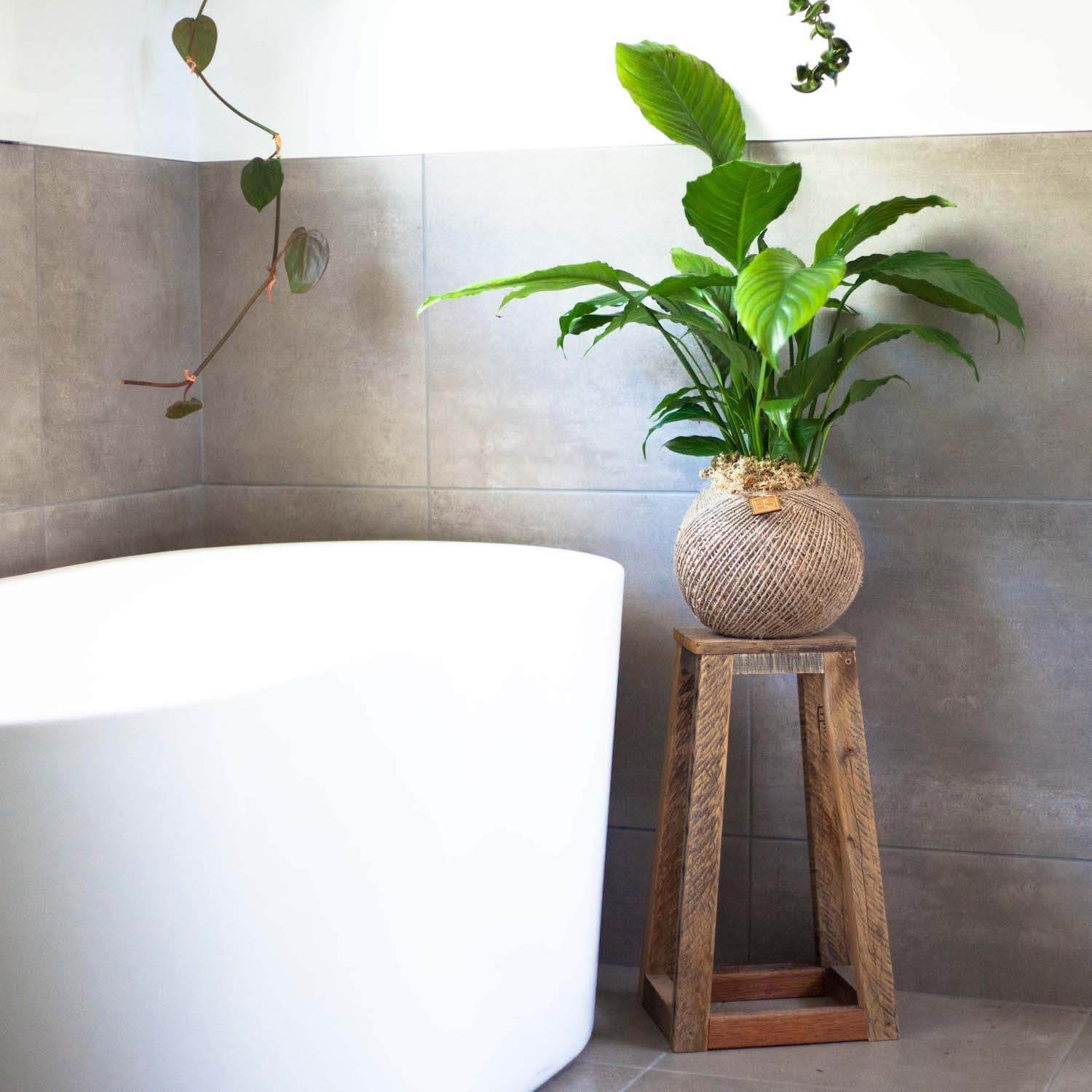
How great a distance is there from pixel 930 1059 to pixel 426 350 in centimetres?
131

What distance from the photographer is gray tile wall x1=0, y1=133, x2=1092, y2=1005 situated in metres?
1.89

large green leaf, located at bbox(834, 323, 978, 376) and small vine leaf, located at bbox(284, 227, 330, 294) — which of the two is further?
small vine leaf, located at bbox(284, 227, 330, 294)

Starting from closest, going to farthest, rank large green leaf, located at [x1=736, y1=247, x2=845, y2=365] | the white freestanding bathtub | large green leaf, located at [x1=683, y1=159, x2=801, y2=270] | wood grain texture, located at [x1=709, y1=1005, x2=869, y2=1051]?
the white freestanding bathtub, large green leaf, located at [x1=736, y1=247, x2=845, y2=365], large green leaf, located at [x1=683, y1=159, x2=801, y2=270], wood grain texture, located at [x1=709, y1=1005, x2=869, y2=1051]

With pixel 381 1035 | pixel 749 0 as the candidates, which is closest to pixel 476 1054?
pixel 381 1035

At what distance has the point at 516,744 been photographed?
1449 millimetres

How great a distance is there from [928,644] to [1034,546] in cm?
21

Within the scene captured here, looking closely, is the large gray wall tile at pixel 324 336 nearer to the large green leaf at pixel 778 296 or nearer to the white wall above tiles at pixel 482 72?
the white wall above tiles at pixel 482 72

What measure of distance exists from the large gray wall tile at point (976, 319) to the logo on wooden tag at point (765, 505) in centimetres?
31

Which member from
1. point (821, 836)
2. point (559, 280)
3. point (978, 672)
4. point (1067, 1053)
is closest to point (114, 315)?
point (559, 280)

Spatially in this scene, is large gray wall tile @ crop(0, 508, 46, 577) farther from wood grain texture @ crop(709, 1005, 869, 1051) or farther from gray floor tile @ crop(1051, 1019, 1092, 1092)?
gray floor tile @ crop(1051, 1019, 1092, 1092)

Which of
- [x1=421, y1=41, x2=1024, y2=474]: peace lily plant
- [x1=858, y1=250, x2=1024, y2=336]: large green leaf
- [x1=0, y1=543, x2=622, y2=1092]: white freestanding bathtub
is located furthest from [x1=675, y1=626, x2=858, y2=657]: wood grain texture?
[x1=858, y1=250, x2=1024, y2=336]: large green leaf

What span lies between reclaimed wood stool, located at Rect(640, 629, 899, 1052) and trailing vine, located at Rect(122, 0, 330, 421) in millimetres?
851

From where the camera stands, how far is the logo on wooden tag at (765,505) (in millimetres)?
1678

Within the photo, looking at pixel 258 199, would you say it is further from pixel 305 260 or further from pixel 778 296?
pixel 778 296
